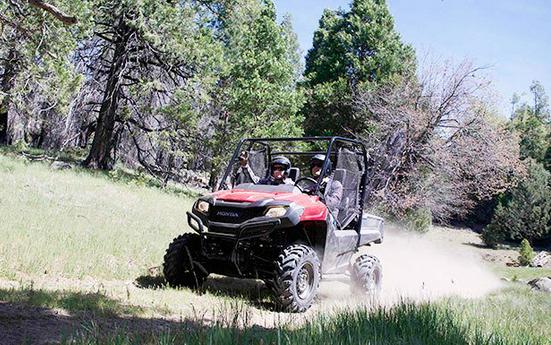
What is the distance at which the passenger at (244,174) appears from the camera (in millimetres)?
9375

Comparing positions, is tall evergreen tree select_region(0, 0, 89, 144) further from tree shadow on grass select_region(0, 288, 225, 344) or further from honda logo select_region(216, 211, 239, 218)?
tree shadow on grass select_region(0, 288, 225, 344)

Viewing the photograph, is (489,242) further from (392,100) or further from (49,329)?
(49,329)

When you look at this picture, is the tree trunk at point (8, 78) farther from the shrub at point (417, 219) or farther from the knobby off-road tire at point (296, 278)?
the shrub at point (417, 219)

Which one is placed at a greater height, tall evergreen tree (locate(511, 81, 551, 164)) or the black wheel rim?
tall evergreen tree (locate(511, 81, 551, 164))

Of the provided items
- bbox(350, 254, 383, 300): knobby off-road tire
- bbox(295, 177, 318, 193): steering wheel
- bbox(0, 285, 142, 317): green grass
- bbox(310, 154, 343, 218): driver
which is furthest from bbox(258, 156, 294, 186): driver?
bbox(0, 285, 142, 317): green grass

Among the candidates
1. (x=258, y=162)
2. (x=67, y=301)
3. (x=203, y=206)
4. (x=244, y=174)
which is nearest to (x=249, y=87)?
(x=258, y=162)

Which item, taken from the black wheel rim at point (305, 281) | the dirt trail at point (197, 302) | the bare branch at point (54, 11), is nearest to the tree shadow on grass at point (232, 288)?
the dirt trail at point (197, 302)

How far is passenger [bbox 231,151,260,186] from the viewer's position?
9.38 metres

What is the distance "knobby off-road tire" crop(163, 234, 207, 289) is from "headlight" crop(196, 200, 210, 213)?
56 centimetres

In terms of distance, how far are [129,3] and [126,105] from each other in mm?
4112

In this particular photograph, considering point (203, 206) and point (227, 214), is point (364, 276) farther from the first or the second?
point (203, 206)

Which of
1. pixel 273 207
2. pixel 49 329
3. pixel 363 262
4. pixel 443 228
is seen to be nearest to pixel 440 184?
pixel 443 228

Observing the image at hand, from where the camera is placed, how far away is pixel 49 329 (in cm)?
539

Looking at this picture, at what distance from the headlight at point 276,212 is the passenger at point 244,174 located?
1.75 metres
